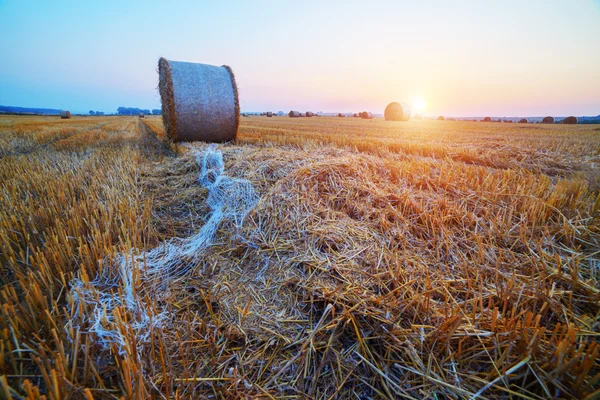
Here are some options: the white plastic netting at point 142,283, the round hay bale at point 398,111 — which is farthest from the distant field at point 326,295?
the round hay bale at point 398,111

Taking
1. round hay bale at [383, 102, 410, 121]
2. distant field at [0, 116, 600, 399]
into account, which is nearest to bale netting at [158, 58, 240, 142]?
distant field at [0, 116, 600, 399]

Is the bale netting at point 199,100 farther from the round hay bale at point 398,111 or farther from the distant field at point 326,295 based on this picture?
the round hay bale at point 398,111

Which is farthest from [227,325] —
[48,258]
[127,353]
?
[48,258]

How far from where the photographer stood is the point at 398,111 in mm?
23438

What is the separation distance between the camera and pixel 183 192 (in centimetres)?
317

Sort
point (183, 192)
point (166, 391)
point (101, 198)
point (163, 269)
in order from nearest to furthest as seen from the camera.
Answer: point (166, 391)
point (163, 269)
point (101, 198)
point (183, 192)

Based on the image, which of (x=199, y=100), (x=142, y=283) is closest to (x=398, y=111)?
(x=199, y=100)

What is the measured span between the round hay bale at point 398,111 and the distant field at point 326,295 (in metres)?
22.7

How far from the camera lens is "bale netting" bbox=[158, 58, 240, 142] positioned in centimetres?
631

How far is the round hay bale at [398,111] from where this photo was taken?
76.4ft

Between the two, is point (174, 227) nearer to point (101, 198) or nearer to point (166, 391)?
point (101, 198)

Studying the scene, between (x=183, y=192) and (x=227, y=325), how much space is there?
2219mm

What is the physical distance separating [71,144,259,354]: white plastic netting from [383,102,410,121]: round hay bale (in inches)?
940

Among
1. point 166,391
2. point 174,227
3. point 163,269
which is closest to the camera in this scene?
point 166,391
